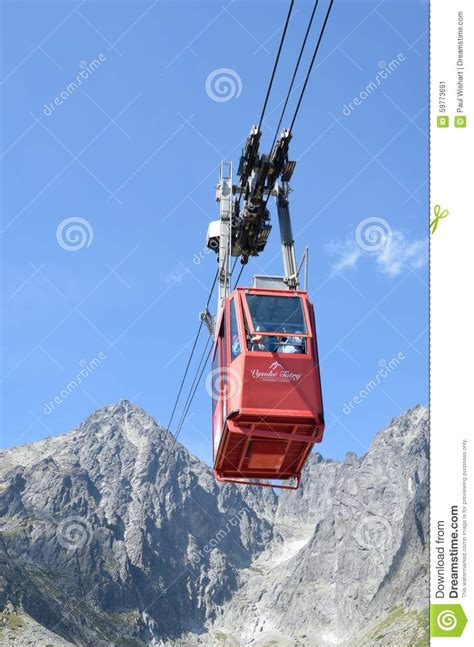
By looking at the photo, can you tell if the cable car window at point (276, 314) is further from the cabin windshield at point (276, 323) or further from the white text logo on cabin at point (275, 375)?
the white text logo on cabin at point (275, 375)

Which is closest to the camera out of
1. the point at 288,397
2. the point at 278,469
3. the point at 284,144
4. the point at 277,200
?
the point at 288,397

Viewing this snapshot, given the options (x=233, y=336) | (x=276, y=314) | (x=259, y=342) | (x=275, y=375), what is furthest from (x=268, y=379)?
(x=276, y=314)

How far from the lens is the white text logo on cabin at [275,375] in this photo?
25344 millimetres

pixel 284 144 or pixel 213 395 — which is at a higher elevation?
pixel 284 144

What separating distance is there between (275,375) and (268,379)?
28cm

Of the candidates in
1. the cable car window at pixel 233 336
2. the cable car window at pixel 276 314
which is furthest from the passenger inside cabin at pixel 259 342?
the cable car window at pixel 233 336

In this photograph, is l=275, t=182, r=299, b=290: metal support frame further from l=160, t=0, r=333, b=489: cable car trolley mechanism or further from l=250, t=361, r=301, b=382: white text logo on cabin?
l=250, t=361, r=301, b=382: white text logo on cabin

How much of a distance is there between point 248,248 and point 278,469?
355 inches

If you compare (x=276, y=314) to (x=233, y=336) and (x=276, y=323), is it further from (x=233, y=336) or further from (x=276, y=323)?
(x=233, y=336)

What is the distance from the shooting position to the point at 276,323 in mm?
26266
